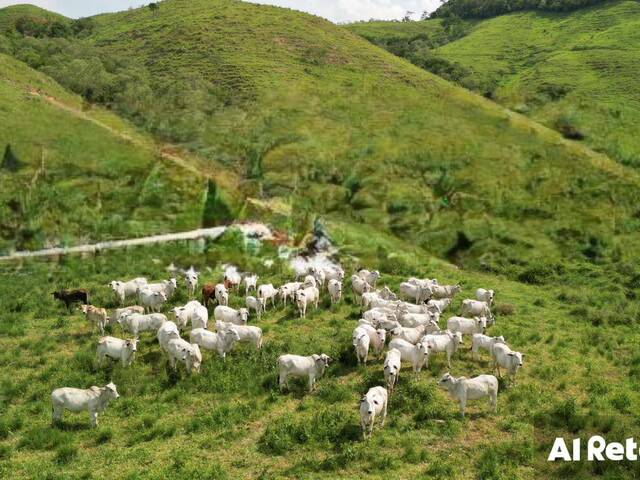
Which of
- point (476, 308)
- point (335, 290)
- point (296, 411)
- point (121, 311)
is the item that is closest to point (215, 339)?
point (296, 411)

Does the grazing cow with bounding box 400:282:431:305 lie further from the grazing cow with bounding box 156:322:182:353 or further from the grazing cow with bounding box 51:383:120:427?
the grazing cow with bounding box 51:383:120:427

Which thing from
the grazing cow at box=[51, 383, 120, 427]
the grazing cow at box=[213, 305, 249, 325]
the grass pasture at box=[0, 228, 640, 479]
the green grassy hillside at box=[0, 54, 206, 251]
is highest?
the green grassy hillside at box=[0, 54, 206, 251]

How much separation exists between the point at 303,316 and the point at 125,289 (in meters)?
8.38

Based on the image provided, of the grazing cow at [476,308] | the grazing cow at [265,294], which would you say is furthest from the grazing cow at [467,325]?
the grazing cow at [265,294]

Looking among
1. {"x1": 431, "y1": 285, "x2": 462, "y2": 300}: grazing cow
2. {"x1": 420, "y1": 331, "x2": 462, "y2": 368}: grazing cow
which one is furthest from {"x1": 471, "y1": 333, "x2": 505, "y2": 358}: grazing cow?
{"x1": 431, "y1": 285, "x2": 462, "y2": 300}: grazing cow

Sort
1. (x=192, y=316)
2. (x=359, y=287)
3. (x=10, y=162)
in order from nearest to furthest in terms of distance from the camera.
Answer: (x=192, y=316) < (x=359, y=287) < (x=10, y=162)

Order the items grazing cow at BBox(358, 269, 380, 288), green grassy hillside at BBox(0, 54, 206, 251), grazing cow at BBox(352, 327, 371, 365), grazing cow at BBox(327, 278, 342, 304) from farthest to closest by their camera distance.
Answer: green grassy hillside at BBox(0, 54, 206, 251) < grazing cow at BBox(358, 269, 380, 288) < grazing cow at BBox(327, 278, 342, 304) < grazing cow at BBox(352, 327, 371, 365)

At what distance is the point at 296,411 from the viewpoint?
17.9 meters

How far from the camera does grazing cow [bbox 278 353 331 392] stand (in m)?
19.1

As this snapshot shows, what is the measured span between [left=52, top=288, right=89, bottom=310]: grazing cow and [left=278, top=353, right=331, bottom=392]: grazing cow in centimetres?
1277

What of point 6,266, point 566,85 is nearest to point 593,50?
point 566,85

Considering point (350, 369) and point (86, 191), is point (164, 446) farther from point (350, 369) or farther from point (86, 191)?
point (86, 191)

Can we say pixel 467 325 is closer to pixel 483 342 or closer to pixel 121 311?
pixel 483 342

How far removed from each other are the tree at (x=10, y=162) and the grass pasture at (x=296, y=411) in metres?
17.1
